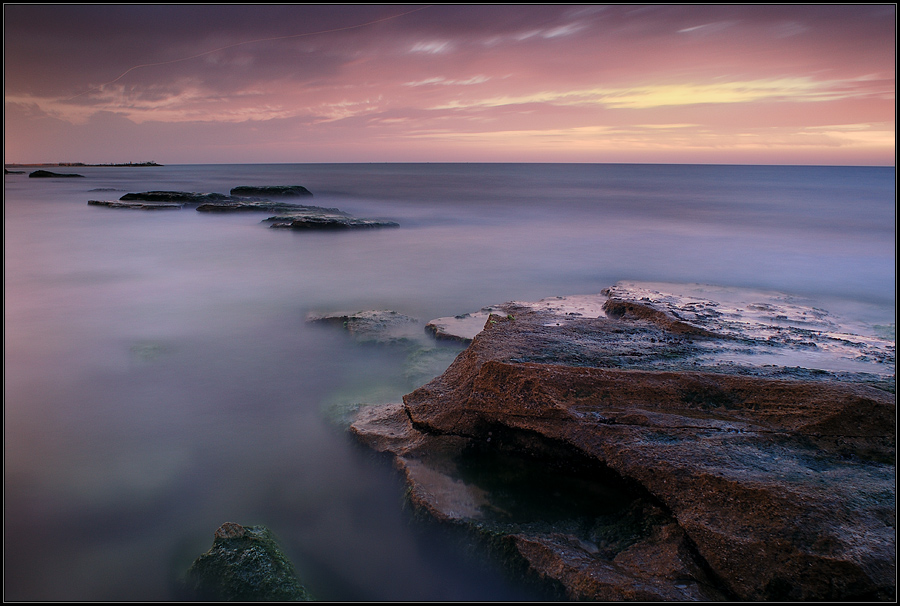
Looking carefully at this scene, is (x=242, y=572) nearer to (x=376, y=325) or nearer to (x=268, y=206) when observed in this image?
(x=376, y=325)

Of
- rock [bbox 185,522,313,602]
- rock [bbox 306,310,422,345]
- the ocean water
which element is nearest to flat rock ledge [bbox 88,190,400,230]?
the ocean water

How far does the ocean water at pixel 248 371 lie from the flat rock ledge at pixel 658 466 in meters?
0.33

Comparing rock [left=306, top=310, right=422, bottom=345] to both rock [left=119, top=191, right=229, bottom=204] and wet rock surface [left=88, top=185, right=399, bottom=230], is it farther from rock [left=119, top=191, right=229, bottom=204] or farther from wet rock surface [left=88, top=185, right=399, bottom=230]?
rock [left=119, top=191, right=229, bottom=204]

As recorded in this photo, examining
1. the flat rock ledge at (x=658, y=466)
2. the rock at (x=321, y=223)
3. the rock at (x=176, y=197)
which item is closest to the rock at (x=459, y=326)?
the flat rock ledge at (x=658, y=466)

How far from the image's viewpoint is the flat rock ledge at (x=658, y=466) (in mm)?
2201

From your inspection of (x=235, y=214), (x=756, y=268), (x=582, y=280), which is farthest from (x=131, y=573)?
(x=235, y=214)

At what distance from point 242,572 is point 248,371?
3.17 meters

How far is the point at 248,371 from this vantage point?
5.52 metres

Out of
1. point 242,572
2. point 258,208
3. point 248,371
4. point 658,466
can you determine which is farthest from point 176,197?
point 658,466

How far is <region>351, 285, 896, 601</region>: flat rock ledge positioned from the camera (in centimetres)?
220

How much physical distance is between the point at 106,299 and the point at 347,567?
771cm

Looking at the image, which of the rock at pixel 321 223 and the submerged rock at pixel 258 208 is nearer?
the rock at pixel 321 223

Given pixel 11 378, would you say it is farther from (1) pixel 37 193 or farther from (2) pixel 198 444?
(1) pixel 37 193

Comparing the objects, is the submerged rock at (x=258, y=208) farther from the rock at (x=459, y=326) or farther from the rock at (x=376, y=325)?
the rock at (x=459, y=326)
